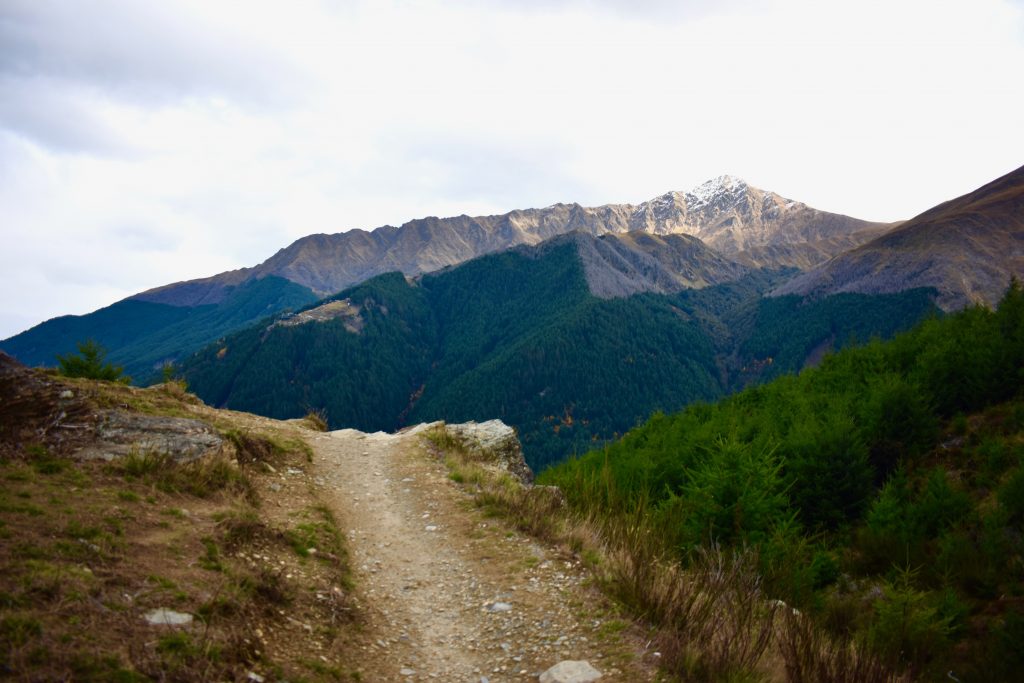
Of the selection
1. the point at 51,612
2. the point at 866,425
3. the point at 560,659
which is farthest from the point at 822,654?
the point at 866,425

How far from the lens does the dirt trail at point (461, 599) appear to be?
260 inches

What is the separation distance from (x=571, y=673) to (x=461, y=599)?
2.93 metres

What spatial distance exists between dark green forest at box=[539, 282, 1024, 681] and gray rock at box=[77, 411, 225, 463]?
9169mm

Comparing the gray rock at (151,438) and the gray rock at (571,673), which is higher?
the gray rock at (151,438)

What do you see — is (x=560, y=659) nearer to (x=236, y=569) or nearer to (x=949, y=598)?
(x=236, y=569)

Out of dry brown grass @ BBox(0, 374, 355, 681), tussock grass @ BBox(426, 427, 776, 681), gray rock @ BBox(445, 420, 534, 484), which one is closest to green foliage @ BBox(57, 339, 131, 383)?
gray rock @ BBox(445, 420, 534, 484)

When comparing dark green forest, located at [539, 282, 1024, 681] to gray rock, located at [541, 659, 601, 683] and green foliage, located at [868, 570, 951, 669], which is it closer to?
green foliage, located at [868, 570, 951, 669]

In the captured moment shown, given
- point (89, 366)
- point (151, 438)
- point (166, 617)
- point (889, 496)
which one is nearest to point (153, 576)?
point (166, 617)

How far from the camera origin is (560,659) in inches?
260

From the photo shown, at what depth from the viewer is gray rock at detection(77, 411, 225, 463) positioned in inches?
407

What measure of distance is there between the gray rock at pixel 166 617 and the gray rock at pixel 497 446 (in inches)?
527

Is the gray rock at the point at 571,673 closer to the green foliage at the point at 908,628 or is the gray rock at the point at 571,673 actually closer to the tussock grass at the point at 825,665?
the tussock grass at the point at 825,665

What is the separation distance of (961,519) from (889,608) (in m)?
9.84

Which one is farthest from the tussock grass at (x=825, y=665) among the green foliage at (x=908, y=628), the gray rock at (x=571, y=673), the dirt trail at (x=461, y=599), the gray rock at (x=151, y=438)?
the gray rock at (x=151, y=438)
